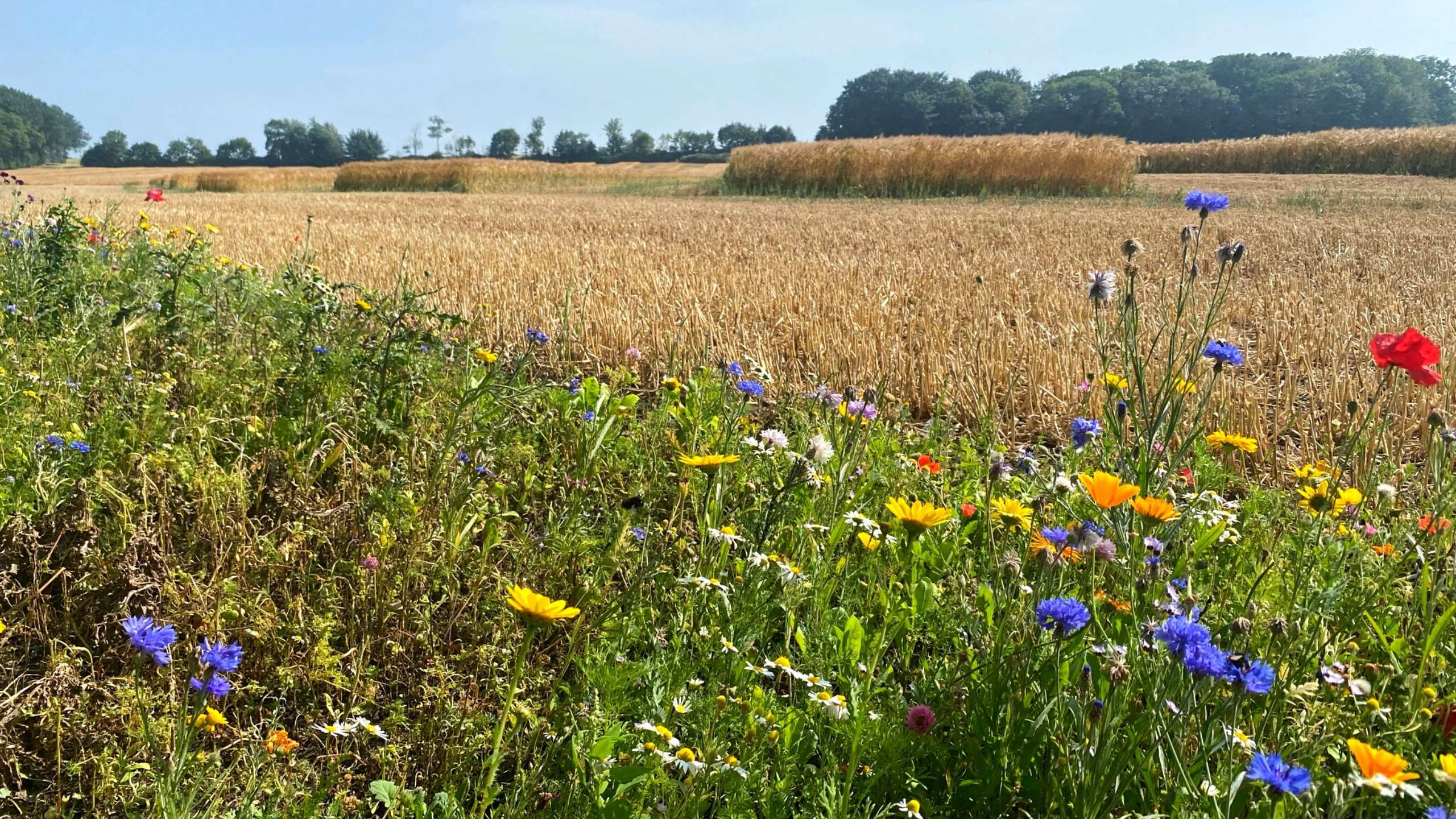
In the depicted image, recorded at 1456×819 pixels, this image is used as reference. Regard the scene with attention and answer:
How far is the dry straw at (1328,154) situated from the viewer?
24688mm

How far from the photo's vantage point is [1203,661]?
42.4 inches

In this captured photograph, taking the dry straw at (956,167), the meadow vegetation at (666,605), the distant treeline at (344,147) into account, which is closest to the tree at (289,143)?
the distant treeline at (344,147)

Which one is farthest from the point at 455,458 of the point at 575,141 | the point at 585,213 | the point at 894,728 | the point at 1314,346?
the point at 575,141

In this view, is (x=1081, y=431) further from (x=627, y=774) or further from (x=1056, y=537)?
(x=627, y=774)

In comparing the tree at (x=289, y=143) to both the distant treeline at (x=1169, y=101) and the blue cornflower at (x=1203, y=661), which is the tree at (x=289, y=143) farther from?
the blue cornflower at (x=1203, y=661)

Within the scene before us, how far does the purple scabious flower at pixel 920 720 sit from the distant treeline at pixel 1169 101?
77.2m

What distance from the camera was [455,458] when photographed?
8.30 ft

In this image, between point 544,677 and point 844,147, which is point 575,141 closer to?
point 844,147

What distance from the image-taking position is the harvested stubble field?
399 cm

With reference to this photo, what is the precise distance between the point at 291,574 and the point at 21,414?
3.08 feet

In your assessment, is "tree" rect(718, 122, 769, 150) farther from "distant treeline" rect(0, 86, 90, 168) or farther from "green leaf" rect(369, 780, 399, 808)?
"green leaf" rect(369, 780, 399, 808)

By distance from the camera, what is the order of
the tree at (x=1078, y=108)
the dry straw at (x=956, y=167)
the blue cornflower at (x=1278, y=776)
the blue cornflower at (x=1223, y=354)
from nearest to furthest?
the blue cornflower at (x=1278, y=776)
the blue cornflower at (x=1223, y=354)
the dry straw at (x=956, y=167)
the tree at (x=1078, y=108)

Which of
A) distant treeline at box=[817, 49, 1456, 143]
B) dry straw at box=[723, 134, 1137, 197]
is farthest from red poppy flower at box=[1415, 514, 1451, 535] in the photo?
distant treeline at box=[817, 49, 1456, 143]

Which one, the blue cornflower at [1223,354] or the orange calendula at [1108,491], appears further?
the blue cornflower at [1223,354]
